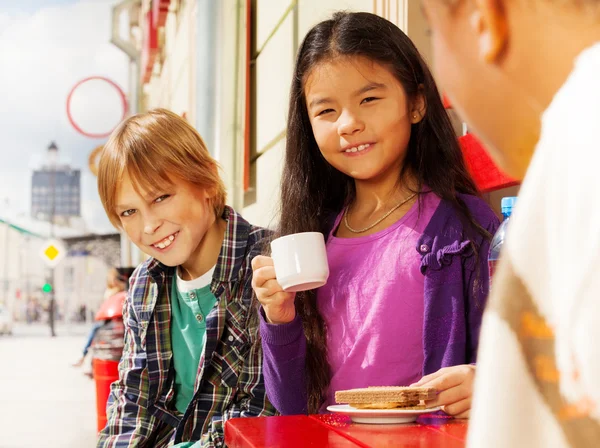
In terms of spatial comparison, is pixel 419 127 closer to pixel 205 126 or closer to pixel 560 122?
pixel 560 122

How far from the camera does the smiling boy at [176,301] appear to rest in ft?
5.60

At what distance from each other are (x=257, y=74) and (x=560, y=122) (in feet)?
13.2

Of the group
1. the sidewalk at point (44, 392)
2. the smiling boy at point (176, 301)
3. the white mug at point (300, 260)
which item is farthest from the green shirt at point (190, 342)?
the sidewalk at point (44, 392)

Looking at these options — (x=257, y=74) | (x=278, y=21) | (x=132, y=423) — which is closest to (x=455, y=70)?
(x=132, y=423)

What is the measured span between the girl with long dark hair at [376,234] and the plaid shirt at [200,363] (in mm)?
275

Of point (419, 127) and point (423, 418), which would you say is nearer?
point (423, 418)

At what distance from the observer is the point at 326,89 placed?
1430 millimetres

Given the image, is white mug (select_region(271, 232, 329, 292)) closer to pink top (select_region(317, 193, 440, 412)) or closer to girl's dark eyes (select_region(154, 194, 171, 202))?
pink top (select_region(317, 193, 440, 412))

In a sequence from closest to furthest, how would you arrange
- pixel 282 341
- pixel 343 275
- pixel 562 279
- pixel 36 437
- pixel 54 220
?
pixel 562 279 < pixel 282 341 < pixel 343 275 < pixel 36 437 < pixel 54 220

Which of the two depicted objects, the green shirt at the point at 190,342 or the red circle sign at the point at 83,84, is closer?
the green shirt at the point at 190,342

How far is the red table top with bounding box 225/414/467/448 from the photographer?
771 millimetres

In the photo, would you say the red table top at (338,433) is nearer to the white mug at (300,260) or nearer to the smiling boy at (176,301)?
the white mug at (300,260)

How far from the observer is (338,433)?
85cm

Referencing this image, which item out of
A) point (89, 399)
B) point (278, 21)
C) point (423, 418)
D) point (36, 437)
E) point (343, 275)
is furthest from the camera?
point (89, 399)
